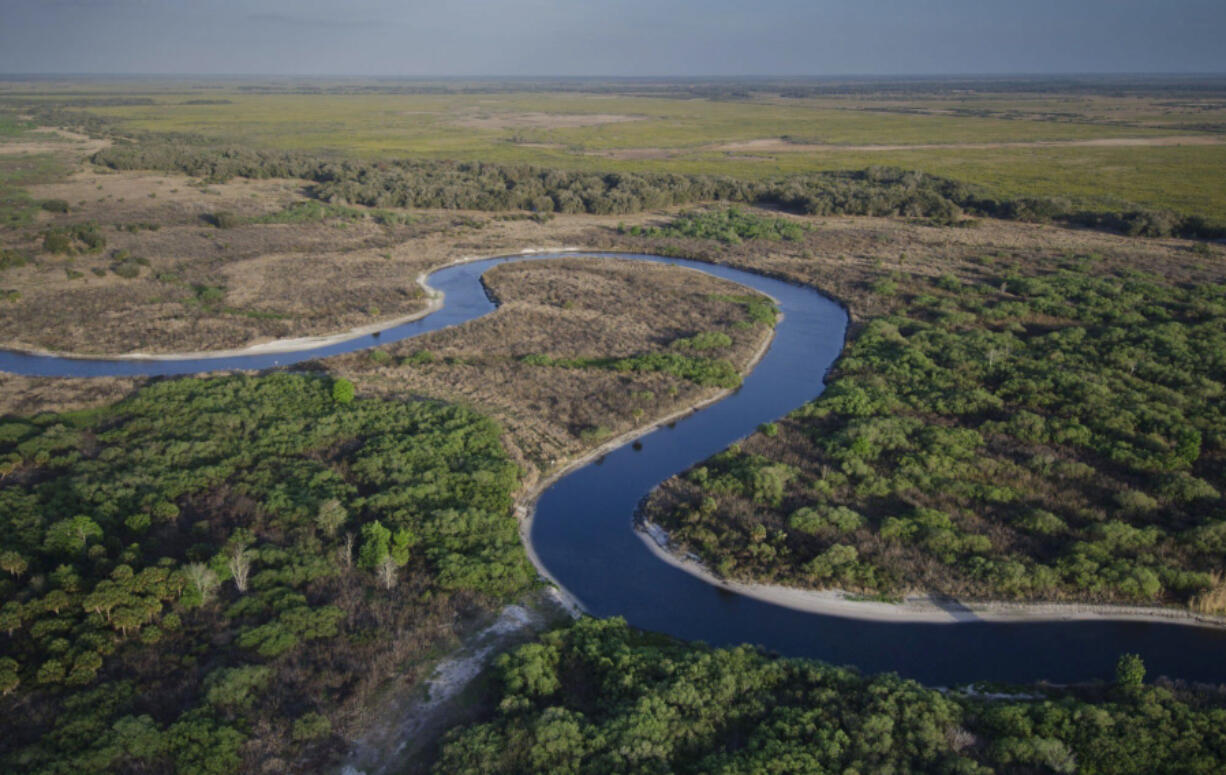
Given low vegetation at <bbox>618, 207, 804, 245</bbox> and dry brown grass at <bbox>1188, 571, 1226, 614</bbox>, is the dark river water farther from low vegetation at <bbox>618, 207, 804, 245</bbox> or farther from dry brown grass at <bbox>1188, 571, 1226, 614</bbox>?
low vegetation at <bbox>618, 207, 804, 245</bbox>

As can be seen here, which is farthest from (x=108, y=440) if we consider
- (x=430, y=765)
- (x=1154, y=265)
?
(x=1154, y=265)

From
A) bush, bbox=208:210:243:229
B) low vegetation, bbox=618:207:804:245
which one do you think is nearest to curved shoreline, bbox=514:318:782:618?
low vegetation, bbox=618:207:804:245

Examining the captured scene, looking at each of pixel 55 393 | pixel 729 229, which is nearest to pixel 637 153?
pixel 729 229

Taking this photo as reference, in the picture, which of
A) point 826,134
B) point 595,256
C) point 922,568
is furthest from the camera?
point 826,134

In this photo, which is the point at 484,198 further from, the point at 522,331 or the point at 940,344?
the point at 940,344

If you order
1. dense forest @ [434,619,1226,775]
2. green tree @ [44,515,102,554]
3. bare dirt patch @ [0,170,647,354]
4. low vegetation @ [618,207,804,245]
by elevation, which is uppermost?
low vegetation @ [618,207,804,245]

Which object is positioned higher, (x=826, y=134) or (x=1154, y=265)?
(x=826, y=134)
